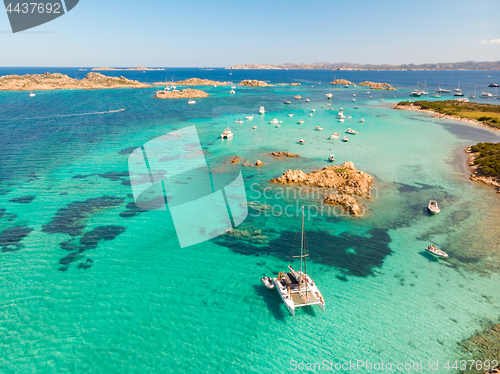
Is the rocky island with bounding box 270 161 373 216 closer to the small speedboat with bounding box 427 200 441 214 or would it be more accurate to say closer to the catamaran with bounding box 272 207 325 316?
the small speedboat with bounding box 427 200 441 214

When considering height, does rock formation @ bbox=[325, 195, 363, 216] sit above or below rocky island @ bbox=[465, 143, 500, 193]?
below

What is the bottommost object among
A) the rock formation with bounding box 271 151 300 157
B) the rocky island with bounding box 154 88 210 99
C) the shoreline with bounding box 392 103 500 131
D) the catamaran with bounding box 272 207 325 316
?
the catamaran with bounding box 272 207 325 316

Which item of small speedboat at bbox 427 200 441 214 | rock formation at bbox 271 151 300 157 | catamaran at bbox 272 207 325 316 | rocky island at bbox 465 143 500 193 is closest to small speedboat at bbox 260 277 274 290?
catamaran at bbox 272 207 325 316

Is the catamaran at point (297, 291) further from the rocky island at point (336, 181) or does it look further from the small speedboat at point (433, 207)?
the small speedboat at point (433, 207)

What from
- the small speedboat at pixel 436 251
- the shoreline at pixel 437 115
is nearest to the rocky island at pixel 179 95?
the shoreline at pixel 437 115

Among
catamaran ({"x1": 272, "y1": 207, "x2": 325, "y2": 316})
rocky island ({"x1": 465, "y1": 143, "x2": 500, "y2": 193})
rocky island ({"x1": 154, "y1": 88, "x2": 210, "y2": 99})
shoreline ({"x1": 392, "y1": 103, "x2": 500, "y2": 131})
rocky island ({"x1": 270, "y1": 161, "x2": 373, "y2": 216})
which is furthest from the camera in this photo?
rocky island ({"x1": 154, "y1": 88, "x2": 210, "y2": 99})

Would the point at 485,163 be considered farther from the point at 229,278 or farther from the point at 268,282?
the point at 229,278

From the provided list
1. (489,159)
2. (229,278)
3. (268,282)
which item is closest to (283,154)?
(229,278)
